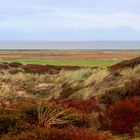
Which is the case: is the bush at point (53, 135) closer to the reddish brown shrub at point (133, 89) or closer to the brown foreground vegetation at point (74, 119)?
the brown foreground vegetation at point (74, 119)

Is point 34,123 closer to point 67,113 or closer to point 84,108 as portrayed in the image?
point 67,113

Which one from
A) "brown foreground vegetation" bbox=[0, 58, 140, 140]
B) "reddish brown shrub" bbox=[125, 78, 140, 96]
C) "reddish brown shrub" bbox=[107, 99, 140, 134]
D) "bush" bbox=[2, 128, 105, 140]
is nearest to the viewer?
"bush" bbox=[2, 128, 105, 140]

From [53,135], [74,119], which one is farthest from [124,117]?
[53,135]

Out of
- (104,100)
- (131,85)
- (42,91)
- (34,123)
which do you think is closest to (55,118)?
(34,123)

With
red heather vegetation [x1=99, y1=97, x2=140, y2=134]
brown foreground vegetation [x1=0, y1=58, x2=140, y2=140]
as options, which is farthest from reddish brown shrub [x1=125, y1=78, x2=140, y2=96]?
red heather vegetation [x1=99, y1=97, x2=140, y2=134]

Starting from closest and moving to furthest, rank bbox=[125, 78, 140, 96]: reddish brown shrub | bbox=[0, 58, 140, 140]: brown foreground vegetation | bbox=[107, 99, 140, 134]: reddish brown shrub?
1. bbox=[0, 58, 140, 140]: brown foreground vegetation
2. bbox=[107, 99, 140, 134]: reddish brown shrub
3. bbox=[125, 78, 140, 96]: reddish brown shrub

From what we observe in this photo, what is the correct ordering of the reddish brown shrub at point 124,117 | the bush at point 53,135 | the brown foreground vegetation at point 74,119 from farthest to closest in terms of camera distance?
1. the reddish brown shrub at point 124,117
2. the brown foreground vegetation at point 74,119
3. the bush at point 53,135

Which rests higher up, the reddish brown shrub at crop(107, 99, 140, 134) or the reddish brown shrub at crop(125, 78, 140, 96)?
the reddish brown shrub at crop(125, 78, 140, 96)

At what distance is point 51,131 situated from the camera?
8.41 meters

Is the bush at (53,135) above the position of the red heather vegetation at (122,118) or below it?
above

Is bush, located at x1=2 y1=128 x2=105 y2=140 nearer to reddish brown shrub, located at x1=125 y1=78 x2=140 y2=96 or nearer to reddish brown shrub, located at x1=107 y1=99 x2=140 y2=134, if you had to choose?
reddish brown shrub, located at x1=107 y1=99 x2=140 y2=134

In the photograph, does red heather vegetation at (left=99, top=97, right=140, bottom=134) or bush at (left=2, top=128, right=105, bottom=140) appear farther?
red heather vegetation at (left=99, top=97, right=140, bottom=134)

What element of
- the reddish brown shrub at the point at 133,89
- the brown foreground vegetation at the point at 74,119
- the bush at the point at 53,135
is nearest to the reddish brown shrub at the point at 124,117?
the brown foreground vegetation at the point at 74,119

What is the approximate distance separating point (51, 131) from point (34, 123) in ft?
5.84
